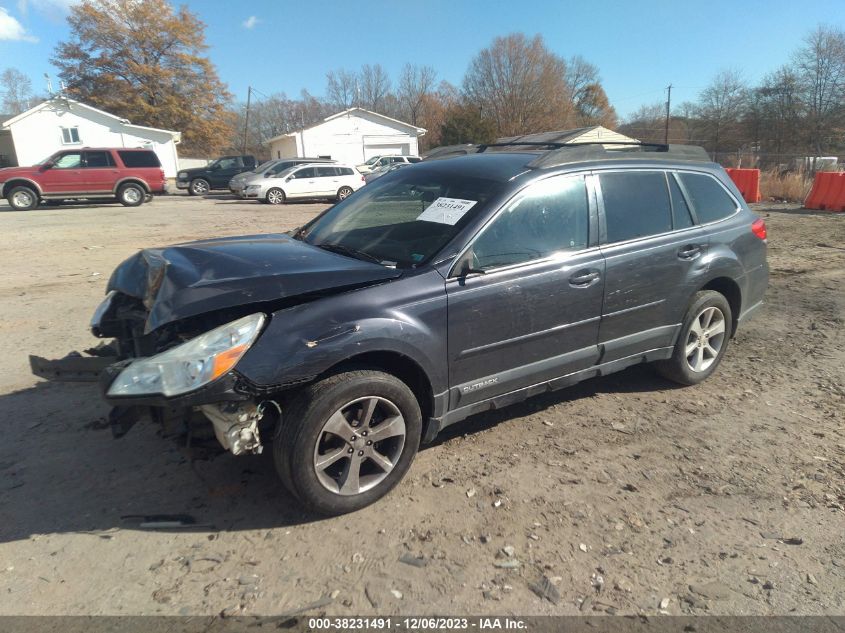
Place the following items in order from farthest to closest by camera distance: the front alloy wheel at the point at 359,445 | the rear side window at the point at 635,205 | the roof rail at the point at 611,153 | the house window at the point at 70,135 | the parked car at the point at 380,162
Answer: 1. the house window at the point at 70,135
2. the parked car at the point at 380,162
3. the rear side window at the point at 635,205
4. the roof rail at the point at 611,153
5. the front alloy wheel at the point at 359,445

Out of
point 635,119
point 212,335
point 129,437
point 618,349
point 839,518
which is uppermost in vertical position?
point 635,119

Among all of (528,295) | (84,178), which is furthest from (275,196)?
(528,295)

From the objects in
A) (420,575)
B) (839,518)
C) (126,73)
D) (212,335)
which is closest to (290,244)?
(212,335)

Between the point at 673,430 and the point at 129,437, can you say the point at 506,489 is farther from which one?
the point at 129,437

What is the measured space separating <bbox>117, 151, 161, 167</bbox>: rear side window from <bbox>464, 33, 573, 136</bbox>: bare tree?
3749 centimetres

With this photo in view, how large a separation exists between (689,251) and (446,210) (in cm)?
199

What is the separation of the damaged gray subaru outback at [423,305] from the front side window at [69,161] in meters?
20.3

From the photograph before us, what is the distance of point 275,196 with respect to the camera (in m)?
22.5

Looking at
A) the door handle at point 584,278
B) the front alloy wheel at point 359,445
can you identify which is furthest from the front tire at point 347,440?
the door handle at point 584,278

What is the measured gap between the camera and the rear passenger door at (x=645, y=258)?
382cm

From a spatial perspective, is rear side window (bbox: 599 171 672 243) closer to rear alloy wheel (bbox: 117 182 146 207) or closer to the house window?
rear alloy wheel (bbox: 117 182 146 207)

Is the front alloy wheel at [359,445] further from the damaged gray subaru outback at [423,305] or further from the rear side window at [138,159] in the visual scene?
the rear side window at [138,159]

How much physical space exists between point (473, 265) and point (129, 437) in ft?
8.16

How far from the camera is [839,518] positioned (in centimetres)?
295
